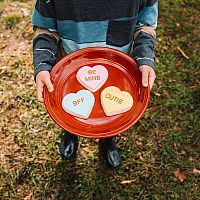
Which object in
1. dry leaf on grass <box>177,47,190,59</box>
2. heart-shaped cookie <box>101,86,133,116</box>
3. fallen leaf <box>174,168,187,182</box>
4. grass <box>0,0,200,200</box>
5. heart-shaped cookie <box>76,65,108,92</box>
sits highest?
heart-shaped cookie <box>76,65,108,92</box>

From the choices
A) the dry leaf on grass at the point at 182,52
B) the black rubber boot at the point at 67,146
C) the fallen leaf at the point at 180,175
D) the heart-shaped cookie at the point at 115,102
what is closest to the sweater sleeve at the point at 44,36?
the heart-shaped cookie at the point at 115,102

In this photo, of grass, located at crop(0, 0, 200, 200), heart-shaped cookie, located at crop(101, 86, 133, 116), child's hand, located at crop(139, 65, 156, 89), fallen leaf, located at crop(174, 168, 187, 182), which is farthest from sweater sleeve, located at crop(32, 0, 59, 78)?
fallen leaf, located at crop(174, 168, 187, 182)

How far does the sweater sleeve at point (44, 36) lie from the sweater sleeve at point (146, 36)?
33cm

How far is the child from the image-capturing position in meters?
1.48

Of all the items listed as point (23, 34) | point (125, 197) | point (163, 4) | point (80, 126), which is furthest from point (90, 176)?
point (163, 4)

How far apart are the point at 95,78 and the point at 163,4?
1.57 metres

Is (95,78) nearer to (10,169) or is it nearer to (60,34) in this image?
(60,34)

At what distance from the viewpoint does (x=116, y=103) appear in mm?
1569

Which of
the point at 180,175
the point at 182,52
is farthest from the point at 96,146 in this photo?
the point at 182,52

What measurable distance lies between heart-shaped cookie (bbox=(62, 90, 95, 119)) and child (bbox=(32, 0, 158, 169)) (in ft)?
0.30

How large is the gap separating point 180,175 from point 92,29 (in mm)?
1036

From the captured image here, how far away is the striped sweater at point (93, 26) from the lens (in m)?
1.48

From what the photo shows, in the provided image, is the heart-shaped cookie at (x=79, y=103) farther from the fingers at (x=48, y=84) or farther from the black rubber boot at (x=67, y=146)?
the black rubber boot at (x=67, y=146)

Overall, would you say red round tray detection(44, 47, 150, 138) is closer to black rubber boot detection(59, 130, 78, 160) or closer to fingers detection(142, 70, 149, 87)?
fingers detection(142, 70, 149, 87)
